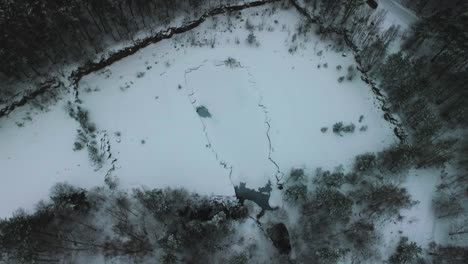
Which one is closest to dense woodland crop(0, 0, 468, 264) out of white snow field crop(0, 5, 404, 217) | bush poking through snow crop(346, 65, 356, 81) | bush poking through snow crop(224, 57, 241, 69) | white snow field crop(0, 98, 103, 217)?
bush poking through snow crop(346, 65, 356, 81)

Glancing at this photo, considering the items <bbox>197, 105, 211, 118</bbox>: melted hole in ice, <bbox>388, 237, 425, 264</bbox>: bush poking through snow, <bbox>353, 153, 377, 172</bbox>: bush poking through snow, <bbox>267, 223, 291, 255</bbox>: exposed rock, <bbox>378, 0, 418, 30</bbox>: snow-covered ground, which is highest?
<bbox>378, 0, 418, 30</bbox>: snow-covered ground

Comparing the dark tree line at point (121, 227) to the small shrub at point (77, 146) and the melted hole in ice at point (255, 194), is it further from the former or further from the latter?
the small shrub at point (77, 146)

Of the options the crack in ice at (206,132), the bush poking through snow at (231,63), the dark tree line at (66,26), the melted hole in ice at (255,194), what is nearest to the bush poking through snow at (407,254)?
the melted hole in ice at (255,194)

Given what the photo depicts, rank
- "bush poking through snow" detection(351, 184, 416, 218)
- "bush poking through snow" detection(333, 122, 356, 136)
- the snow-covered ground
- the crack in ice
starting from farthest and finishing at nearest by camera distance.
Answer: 1. the snow-covered ground
2. "bush poking through snow" detection(333, 122, 356, 136)
3. the crack in ice
4. "bush poking through snow" detection(351, 184, 416, 218)

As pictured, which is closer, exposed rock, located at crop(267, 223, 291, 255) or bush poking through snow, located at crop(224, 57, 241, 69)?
exposed rock, located at crop(267, 223, 291, 255)

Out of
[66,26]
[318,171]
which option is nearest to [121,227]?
[318,171]

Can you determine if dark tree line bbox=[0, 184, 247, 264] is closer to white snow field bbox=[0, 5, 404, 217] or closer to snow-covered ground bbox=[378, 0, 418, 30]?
white snow field bbox=[0, 5, 404, 217]

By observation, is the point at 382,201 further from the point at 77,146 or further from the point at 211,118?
the point at 77,146
